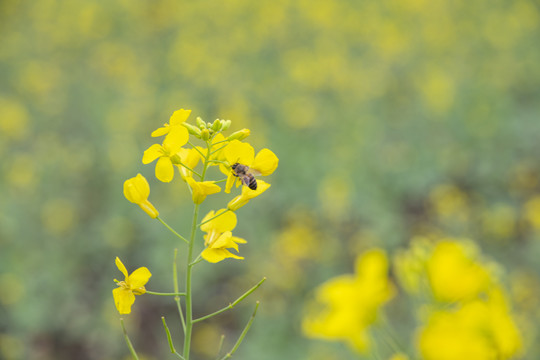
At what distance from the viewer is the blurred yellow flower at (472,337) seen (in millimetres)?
940

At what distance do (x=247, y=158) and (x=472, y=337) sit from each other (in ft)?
2.05

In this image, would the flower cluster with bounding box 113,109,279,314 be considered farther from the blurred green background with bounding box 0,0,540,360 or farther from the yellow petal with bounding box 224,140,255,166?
the blurred green background with bounding box 0,0,540,360

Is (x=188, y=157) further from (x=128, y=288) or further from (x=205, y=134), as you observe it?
(x=128, y=288)

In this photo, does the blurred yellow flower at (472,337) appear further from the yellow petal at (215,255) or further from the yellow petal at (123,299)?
the yellow petal at (123,299)

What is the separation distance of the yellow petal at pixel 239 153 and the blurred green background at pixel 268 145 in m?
2.23

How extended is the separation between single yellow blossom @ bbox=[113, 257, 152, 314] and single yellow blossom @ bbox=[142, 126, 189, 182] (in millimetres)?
157

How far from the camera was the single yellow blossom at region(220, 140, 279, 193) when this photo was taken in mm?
767

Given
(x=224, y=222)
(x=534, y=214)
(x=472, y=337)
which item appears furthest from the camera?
(x=534, y=214)

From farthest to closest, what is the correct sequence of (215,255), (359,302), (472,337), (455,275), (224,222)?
(359,302)
(455,275)
(472,337)
(224,222)
(215,255)

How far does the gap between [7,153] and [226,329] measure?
318cm

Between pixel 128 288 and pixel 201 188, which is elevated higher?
pixel 201 188

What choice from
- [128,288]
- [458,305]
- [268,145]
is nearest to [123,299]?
[128,288]

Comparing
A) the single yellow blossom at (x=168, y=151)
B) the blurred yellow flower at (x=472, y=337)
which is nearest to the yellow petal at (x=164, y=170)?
the single yellow blossom at (x=168, y=151)

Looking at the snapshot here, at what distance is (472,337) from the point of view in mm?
952
